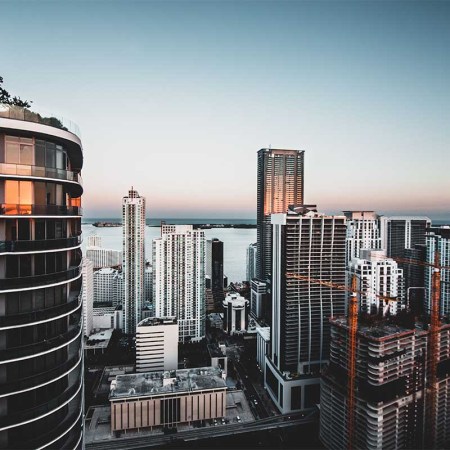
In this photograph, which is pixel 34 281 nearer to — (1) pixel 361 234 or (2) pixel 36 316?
(2) pixel 36 316

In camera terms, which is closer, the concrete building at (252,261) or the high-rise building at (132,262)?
the high-rise building at (132,262)

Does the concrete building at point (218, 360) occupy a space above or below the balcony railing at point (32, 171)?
below

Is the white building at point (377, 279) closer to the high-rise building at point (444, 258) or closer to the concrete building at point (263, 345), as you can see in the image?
the concrete building at point (263, 345)

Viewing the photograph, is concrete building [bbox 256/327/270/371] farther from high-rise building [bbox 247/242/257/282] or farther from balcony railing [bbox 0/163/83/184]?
high-rise building [bbox 247/242/257/282]

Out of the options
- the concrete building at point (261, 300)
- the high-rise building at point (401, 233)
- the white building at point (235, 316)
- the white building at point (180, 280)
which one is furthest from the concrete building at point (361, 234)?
the white building at point (180, 280)

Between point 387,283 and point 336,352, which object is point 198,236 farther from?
point 336,352

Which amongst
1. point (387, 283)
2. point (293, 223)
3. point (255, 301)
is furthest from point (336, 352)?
point (255, 301)

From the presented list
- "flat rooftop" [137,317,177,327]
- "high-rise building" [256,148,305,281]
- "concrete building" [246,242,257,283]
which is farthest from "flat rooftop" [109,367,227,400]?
"high-rise building" [256,148,305,281]
